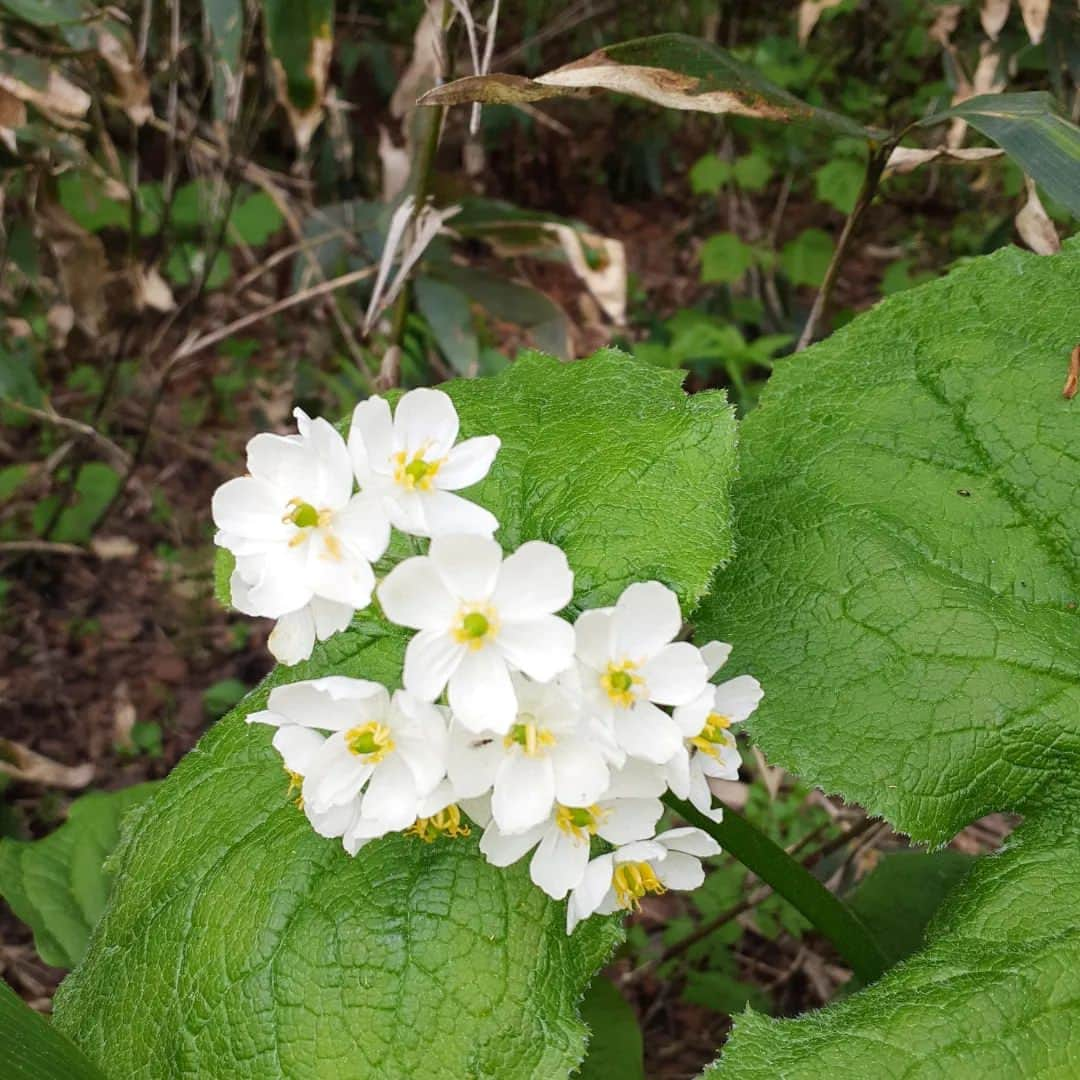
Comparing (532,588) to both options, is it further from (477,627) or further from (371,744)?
(371,744)

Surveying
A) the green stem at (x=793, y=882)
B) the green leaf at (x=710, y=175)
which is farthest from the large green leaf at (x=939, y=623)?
the green leaf at (x=710, y=175)

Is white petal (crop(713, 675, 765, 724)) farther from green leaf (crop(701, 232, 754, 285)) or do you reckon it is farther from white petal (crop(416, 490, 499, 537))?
green leaf (crop(701, 232, 754, 285))

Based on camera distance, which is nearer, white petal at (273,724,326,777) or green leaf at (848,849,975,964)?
white petal at (273,724,326,777)

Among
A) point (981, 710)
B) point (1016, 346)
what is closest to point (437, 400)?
point (981, 710)

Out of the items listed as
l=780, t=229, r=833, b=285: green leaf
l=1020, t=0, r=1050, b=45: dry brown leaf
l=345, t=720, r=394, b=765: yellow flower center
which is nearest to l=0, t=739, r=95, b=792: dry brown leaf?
l=345, t=720, r=394, b=765: yellow flower center

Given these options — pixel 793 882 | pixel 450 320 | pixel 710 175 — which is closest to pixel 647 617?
pixel 793 882

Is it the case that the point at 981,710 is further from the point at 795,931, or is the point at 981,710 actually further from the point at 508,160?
the point at 508,160

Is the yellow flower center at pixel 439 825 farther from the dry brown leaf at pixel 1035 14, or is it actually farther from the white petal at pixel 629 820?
the dry brown leaf at pixel 1035 14
